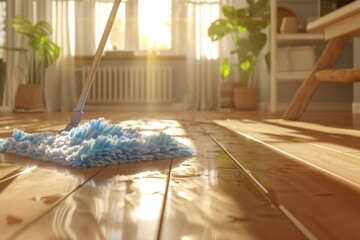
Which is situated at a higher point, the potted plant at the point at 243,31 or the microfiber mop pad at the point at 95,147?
the potted plant at the point at 243,31

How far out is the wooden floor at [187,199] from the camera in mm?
474

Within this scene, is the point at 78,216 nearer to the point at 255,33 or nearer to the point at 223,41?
the point at 255,33

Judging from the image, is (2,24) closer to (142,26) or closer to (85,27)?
(85,27)

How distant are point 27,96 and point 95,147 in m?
3.51

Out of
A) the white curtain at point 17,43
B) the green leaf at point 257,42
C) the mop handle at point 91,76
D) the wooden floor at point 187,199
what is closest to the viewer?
the wooden floor at point 187,199

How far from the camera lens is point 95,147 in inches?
38.4

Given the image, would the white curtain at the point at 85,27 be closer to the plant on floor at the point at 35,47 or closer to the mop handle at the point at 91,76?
the plant on floor at the point at 35,47

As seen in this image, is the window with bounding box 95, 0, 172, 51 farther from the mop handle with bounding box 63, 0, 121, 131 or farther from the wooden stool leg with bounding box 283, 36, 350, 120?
the mop handle with bounding box 63, 0, 121, 131

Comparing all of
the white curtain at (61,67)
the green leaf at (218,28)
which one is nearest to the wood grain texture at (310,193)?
the green leaf at (218,28)

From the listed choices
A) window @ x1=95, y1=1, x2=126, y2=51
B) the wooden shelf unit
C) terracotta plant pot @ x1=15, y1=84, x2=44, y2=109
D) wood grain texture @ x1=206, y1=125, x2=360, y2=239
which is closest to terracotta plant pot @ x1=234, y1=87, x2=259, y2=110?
the wooden shelf unit

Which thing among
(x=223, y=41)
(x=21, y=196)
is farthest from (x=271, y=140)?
(x=223, y=41)

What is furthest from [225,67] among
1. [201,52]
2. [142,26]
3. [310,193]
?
[310,193]

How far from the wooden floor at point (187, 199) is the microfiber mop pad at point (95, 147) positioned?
32mm

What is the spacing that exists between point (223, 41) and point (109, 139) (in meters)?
3.88
